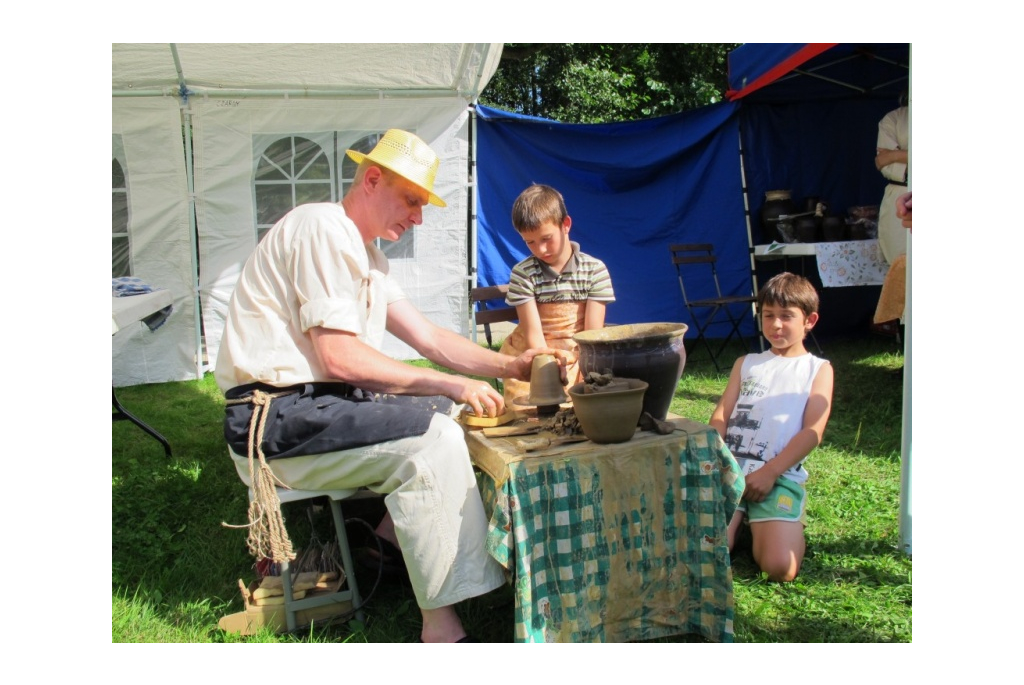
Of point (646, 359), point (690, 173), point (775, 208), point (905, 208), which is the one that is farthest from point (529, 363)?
point (690, 173)

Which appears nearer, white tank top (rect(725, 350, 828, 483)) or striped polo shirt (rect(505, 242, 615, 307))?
white tank top (rect(725, 350, 828, 483))

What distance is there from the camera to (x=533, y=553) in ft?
7.19

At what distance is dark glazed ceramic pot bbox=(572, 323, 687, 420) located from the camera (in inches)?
91.0

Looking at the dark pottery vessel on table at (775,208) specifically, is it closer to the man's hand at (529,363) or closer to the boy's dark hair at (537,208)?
the boy's dark hair at (537,208)

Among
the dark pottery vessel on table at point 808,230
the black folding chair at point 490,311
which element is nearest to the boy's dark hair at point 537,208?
the black folding chair at point 490,311

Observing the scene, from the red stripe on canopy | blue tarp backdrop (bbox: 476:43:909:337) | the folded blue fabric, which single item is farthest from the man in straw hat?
blue tarp backdrop (bbox: 476:43:909:337)

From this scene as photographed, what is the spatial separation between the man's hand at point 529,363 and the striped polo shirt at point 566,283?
3.19ft

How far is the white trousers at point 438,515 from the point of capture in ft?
7.37

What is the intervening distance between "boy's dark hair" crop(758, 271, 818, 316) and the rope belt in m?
1.91

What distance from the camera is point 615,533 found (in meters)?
2.30

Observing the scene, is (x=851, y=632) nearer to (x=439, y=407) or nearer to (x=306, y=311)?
(x=439, y=407)

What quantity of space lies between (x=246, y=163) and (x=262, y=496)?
187 inches

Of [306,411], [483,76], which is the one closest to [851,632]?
[306,411]

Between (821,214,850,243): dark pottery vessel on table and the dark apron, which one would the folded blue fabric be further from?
(821,214,850,243): dark pottery vessel on table
